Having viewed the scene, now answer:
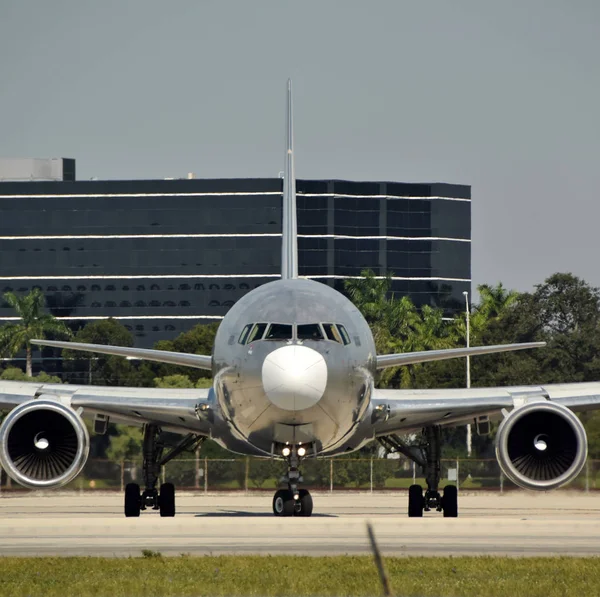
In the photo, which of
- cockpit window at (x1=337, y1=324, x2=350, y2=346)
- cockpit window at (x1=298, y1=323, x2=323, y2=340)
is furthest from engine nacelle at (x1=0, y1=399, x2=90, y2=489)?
cockpit window at (x1=337, y1=324, x2=350, y2=346)

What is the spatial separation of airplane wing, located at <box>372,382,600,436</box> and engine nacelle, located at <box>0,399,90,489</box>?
5.07 meters

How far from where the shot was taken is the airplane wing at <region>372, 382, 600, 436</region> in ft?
85.0

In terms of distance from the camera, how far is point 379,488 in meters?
46.8

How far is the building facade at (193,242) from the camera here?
148375 mm

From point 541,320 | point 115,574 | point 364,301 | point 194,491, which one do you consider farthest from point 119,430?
point 364,301

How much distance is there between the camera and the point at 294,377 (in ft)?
72.7

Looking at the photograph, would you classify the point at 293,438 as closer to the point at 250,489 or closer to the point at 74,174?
the point at 250,489

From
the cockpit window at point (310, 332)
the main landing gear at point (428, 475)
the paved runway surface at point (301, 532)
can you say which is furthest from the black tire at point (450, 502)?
the cockpit window at point (310, 332)

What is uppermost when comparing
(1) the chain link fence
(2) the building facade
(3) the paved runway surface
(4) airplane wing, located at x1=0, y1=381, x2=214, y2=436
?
(2) the building facade

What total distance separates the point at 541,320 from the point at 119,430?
50.4 meters

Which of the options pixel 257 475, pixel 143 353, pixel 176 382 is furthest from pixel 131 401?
pixel 176 382

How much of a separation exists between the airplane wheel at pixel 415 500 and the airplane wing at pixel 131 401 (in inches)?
158

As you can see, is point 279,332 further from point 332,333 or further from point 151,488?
point 151,488

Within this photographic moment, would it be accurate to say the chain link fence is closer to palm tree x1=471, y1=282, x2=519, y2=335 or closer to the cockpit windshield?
the cockpit windshield
